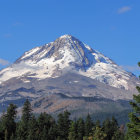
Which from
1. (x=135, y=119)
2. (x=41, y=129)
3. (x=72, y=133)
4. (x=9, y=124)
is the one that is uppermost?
(x=9, y=124)

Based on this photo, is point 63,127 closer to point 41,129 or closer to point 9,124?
point 41,129

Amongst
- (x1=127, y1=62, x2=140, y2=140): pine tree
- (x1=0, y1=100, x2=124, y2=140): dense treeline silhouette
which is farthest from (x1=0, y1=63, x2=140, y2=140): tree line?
(x1=127, y1=62, x2=140, y2=140): pine tree

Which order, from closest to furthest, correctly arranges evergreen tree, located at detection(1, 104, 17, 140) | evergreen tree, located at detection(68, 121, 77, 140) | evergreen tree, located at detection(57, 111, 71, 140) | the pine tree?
the pine tree < evergreen tree, located at detection(68, 121, 77, 140) < evergreen tree, located at detection(1, 104, 17, 140) < evergreen tree, located at detection(57, 111, 71, 140)

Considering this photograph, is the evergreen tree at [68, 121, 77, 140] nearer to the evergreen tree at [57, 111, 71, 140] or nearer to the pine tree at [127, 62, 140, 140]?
the evergreen tree at [57, 111, 71, 140]

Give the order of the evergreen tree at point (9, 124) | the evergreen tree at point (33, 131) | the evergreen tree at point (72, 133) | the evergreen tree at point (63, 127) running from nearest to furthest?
1. the evergreen tree at point (33, 131)
2. the evergreen tree at point (72, 133)
3. the evergreen tree at point (9, 124)
4. the evergreen tree at point (63, 127)

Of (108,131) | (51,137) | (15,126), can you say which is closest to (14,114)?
(15,126)

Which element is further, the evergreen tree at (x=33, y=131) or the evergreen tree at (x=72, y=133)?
the evergreen tree at (x=72, y=133)

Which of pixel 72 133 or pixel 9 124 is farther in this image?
pixel 9 124

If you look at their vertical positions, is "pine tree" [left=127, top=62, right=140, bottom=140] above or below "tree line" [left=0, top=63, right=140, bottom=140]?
below

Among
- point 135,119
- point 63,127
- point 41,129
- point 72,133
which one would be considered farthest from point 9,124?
point 135,119

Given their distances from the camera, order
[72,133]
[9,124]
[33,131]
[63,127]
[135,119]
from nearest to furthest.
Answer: [135,119], [33,131], [72,133], [9,124], [63,127]

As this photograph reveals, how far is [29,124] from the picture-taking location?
115m

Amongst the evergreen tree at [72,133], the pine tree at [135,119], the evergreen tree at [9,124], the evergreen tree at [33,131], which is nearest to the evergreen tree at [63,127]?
the evergreen tree at [72,133]

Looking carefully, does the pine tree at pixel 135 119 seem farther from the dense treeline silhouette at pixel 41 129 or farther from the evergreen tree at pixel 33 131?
the evergreen tree at pixel 33 131
